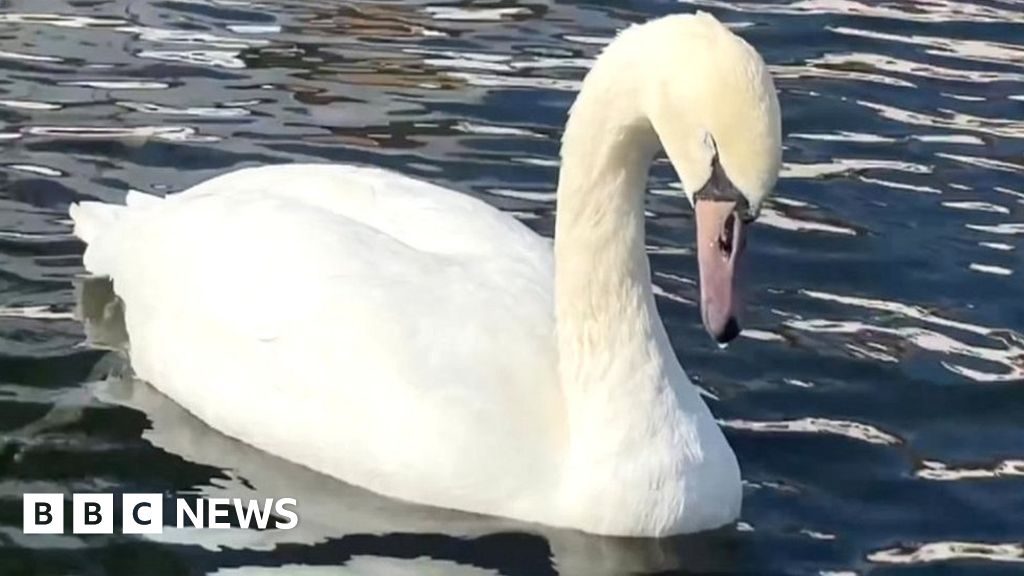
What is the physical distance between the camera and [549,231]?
958 centimetres

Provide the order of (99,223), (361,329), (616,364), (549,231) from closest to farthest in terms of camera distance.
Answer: (616,364) < (361,329) < (99,223) < (549,231)

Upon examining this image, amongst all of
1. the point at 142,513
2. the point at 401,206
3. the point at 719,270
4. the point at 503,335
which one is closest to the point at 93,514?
the point at 142,513

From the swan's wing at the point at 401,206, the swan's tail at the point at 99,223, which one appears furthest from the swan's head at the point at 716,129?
the swan's tail at the point at 99,223

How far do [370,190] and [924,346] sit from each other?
2145 mm

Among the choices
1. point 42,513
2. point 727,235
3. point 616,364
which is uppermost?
point 727,235

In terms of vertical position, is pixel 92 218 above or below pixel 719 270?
below

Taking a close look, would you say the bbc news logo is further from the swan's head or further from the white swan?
the swan's head

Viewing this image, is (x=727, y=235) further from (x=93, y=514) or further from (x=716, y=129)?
(x=93, y=514)

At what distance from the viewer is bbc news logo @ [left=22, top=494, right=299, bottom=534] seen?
6982 mm

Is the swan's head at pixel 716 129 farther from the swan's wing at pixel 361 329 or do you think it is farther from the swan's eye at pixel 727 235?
the swan's wing at pixel 361 329

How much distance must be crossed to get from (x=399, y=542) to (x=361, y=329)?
2.19ft

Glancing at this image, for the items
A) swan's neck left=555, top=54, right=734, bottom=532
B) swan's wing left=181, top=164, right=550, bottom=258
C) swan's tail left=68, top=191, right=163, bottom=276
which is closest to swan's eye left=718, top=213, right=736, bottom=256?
swan's neck left=555, top=54, right=734, bottom=532

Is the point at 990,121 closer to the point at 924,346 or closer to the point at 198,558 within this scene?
the point at 924,346

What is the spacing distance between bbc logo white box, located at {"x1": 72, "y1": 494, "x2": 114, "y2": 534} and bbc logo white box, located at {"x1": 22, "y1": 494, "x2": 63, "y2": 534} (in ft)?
0.15
